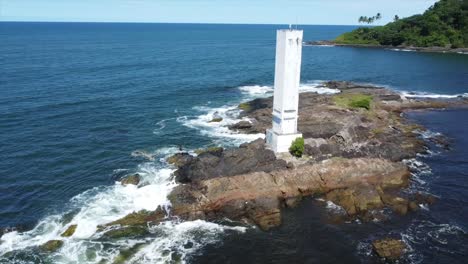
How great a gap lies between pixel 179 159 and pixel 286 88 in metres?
16.3

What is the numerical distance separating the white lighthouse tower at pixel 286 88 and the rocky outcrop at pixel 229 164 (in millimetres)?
2790

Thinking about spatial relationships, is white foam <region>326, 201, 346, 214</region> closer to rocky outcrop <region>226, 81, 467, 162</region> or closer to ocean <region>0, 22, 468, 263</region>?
ocean <region>0, 22, 468, 263</region>

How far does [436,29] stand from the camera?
182 meters

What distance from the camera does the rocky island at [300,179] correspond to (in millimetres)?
40656

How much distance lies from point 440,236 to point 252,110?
42.2 metres

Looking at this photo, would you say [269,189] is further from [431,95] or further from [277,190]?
[431,95]

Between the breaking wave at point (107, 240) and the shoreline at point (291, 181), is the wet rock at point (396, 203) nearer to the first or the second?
the shoreline at point (291, 181)

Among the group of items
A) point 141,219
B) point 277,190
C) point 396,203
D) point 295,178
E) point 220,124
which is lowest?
point 141,219

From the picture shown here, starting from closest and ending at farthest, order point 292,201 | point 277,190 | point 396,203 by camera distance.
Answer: point 396,203 → point 292,201 → point 277,190

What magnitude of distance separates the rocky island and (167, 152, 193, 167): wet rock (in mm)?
131

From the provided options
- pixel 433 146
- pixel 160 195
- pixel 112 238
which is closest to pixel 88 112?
pixel 160 195

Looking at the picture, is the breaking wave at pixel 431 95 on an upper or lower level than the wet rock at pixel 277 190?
upper

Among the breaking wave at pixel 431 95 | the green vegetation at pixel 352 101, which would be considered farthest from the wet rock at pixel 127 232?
the breaking wave at pixel 431 95

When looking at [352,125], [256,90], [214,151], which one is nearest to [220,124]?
[214,151]
